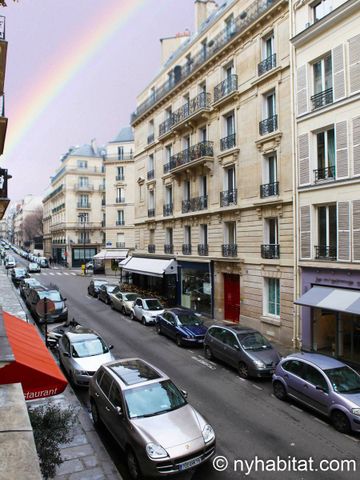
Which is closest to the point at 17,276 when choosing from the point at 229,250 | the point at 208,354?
the point at 229,250

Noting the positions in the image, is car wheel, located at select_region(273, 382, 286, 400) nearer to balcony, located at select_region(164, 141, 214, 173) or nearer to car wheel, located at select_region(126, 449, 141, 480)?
car wheel, located at select_region(126, 449, 141, 480)

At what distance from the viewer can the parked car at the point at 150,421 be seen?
7160mm

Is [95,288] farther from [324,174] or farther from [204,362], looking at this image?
[324,174]

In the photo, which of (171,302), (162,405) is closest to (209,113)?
(171,302)

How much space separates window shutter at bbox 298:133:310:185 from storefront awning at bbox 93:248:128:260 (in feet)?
124

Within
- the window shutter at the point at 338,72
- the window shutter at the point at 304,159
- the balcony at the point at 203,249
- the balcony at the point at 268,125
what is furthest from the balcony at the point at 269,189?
the balcony at the point at 203,249

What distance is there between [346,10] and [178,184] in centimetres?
1567

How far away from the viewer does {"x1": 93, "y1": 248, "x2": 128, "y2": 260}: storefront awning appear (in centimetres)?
5185

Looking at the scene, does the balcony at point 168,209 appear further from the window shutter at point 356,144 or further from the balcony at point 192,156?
the window shutter at point 356,144

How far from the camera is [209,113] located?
80.0ft

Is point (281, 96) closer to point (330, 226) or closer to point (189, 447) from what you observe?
point (330, 226)

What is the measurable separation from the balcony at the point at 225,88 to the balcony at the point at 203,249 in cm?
883

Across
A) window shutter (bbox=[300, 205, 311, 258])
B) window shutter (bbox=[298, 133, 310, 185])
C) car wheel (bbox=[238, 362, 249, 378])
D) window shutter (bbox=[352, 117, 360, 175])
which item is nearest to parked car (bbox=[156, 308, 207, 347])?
car wheel (bbox=[238, 362, 249, 378])

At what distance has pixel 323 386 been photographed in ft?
33.5
